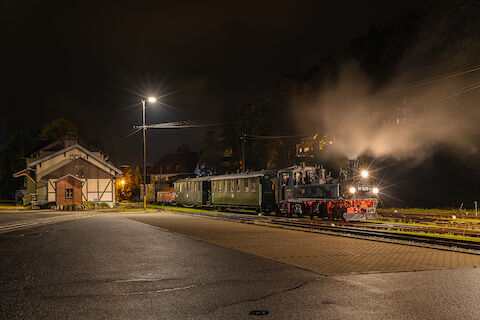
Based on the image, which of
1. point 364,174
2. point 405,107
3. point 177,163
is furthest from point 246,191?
point 177,163

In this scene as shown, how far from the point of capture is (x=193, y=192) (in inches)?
1585

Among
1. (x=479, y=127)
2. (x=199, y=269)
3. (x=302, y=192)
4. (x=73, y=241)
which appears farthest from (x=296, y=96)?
(x=199, y=269)

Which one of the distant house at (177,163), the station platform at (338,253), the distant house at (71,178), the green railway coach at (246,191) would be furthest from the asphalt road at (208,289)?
the distant house at (177,163)

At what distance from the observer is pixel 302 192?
79.3 ft

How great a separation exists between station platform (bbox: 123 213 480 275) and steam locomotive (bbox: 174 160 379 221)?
5.98m

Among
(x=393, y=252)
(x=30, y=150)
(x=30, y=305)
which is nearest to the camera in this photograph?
(x=30, y=305)

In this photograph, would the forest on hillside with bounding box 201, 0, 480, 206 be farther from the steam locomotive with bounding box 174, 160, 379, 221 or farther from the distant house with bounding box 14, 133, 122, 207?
the distant house with bounding box 14, 133, 122, 207

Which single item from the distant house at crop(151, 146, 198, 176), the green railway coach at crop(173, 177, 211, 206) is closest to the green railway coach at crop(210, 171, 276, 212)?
the green railway coach at crop(173, 177, 211, 206)

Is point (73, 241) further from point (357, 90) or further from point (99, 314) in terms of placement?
point (357, 90)

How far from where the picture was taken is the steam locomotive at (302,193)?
68.9ft

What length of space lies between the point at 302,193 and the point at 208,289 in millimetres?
17344

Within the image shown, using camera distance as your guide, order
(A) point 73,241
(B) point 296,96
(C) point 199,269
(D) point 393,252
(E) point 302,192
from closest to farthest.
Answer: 1. (C) point 199,269
2. (D) point 393,252
3. (A) point 73,241
4. (E) point 302,192
5. (B) point 296,96

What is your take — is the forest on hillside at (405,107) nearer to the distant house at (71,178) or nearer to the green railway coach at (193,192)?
the green railway coach at (193,192)

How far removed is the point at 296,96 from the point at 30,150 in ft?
119
